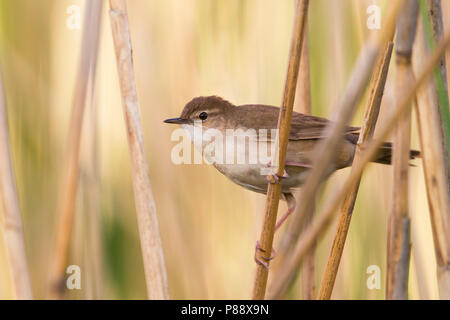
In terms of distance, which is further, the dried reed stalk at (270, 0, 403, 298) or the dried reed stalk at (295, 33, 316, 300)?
the dried reed stalk at (295, 33, 316, 300)

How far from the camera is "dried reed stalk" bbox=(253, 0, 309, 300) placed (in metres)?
1.54

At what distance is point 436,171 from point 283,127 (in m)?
0.55

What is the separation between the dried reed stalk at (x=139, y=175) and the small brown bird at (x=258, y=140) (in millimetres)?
741

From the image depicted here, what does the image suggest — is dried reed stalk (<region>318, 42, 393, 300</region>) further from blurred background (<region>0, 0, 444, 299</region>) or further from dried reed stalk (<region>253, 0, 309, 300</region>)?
blurred background (<region>0, 0, 444, 299</region>)

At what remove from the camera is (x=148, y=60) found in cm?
289

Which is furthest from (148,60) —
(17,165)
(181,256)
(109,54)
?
(181,256)

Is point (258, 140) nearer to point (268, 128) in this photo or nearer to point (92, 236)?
point (268, 128)

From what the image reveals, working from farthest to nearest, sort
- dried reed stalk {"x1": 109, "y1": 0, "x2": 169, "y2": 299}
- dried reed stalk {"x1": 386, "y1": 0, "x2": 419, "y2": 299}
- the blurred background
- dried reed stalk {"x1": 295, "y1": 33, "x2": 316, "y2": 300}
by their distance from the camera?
the blurred background < dried reed stalk {"x1": 295, "y1": 33, "x2": 316, "y2": 300} < dried reed stalk {"x1": 109, "y1": 0, "x2": 169, "y2": 299} < dried reed stalk {"x1": 386, "y1": 0, "x2": 419, "y2": 299}

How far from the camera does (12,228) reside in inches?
74.1

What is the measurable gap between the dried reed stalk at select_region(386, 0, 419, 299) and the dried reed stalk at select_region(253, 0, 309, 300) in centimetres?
28

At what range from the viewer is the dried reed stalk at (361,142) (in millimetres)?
1719

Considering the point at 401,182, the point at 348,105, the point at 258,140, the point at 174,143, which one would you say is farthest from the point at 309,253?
the point at 348,105

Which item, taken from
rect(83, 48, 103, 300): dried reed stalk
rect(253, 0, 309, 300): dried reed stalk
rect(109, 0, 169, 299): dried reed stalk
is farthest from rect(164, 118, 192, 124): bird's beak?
rect(253, 0, 309, 300): dried reed stalk

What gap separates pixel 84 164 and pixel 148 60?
0.69m
